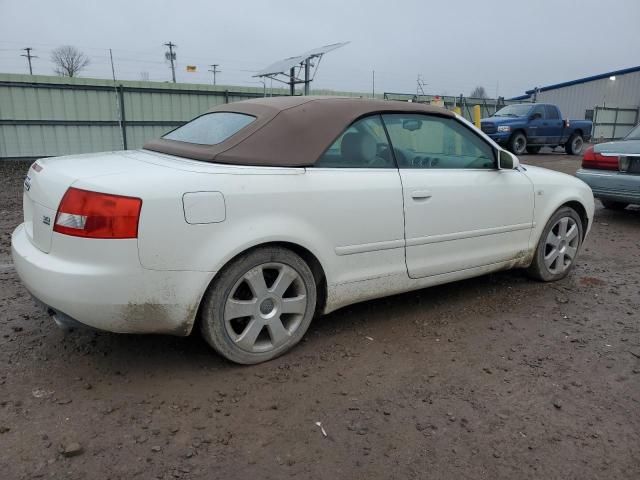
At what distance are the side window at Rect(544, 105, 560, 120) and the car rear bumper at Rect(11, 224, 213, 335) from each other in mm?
18049

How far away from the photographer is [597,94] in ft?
119

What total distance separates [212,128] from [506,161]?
2128 millimetres

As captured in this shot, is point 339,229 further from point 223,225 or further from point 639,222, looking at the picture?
point 639,222

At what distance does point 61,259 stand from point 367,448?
1.66m

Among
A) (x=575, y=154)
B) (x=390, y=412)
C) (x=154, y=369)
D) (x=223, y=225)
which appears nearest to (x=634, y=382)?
(x=390, y=412)

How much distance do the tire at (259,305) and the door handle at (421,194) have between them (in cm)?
86

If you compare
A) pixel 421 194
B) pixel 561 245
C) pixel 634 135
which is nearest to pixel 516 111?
pixel 634 135

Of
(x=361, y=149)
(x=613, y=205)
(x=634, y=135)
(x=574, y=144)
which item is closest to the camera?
(x=361, y=149)

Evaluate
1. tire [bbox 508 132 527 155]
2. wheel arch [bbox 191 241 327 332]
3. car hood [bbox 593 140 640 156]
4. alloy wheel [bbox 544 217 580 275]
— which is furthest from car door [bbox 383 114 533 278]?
tire [bbox 508 132 527 155]

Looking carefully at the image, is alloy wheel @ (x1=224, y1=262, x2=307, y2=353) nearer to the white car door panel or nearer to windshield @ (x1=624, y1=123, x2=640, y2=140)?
the white car door panel

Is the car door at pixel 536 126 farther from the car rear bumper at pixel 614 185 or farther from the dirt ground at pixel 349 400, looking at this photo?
the dirt ground at pixel 349 400

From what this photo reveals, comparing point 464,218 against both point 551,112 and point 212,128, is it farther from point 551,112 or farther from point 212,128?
point 551,112

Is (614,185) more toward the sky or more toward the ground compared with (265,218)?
more toward the ground

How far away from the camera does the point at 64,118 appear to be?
13.6 meters
